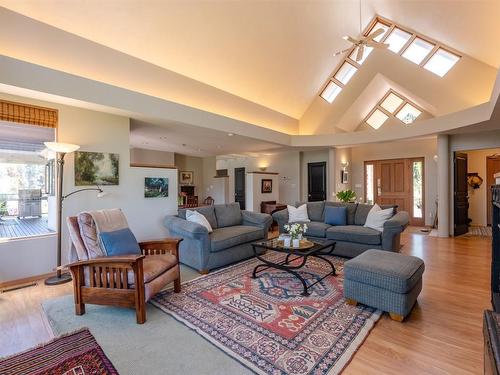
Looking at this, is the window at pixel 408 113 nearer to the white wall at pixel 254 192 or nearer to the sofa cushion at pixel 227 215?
the white wall at pixel 254 192

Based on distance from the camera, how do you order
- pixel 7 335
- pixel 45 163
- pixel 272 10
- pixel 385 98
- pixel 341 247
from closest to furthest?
pixel 7 335, pixel 45 163, pixel 341 247, pixel 272 10, pixel 385 98

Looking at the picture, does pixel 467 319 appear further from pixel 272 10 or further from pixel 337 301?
pixel 272 10

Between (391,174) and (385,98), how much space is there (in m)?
2.43

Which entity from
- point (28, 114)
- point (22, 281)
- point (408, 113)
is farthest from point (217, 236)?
point (408, 113)

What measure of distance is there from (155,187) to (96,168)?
1.02 meters

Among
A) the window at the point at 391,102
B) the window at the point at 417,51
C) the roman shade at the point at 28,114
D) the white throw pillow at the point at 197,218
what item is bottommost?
the white throw pillow at the point at 197,218

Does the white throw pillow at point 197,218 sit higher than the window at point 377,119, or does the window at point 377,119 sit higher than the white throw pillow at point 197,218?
the window at point 377,119

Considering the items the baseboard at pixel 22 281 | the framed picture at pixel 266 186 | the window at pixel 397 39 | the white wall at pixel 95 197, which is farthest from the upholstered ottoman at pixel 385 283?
the framed picture at pixel 266 186

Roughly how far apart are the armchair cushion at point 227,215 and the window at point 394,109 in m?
6.11

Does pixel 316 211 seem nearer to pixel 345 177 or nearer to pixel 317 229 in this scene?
pixel 317 229

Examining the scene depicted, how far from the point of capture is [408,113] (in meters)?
7.90

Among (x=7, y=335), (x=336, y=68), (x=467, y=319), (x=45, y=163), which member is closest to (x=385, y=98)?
(x=336, y=68)

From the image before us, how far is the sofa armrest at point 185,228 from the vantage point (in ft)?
11.8

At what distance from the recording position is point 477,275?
11.6 ft
